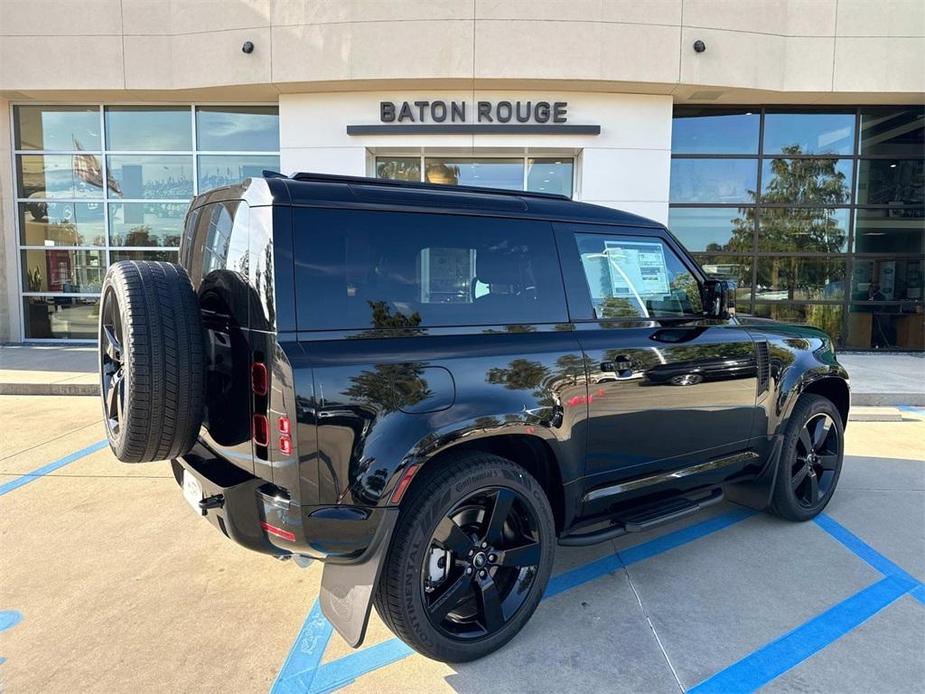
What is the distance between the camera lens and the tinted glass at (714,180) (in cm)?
1173

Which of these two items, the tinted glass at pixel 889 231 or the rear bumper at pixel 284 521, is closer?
the rear bumper at pixel 284 521

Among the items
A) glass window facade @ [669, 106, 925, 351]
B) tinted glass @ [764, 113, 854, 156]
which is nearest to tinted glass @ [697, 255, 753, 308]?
glass window facade @ [669, 106, 925, 351]

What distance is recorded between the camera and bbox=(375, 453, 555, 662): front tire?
7.82ft

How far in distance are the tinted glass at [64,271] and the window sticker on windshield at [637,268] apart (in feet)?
40.0

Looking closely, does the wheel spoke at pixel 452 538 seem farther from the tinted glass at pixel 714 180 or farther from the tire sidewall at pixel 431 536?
the tinted glass at pixel 714 180

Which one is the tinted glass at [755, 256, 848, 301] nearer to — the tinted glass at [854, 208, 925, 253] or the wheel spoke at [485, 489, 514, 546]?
the tinted glass at [854, 208, 925, 253]

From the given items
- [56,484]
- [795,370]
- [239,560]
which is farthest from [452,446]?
[56,484]

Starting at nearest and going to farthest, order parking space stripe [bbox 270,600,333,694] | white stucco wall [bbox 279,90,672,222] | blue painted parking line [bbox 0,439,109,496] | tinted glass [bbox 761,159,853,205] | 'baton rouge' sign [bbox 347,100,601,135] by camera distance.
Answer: parking space stripe [bbox 270,600,333,694] → blue painted parking line [bbox 0,439,109,496] → 'baton rouge' sign [bbox 347,100,601,135] → white stucco wall [bbox 279,90,672,222] → tinted glass [bbox 761,159,853,205]

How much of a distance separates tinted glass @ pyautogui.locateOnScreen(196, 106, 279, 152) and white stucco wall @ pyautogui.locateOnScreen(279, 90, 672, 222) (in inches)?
44.4

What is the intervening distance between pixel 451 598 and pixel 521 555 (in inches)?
14.5

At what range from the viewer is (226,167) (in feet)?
38.9

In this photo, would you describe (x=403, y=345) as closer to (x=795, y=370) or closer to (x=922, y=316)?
(x=795, y=370)

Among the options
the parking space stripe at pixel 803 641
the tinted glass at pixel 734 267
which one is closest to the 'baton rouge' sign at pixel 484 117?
the tinted glass at pixel 734 267

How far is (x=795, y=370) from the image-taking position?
3.83 m
